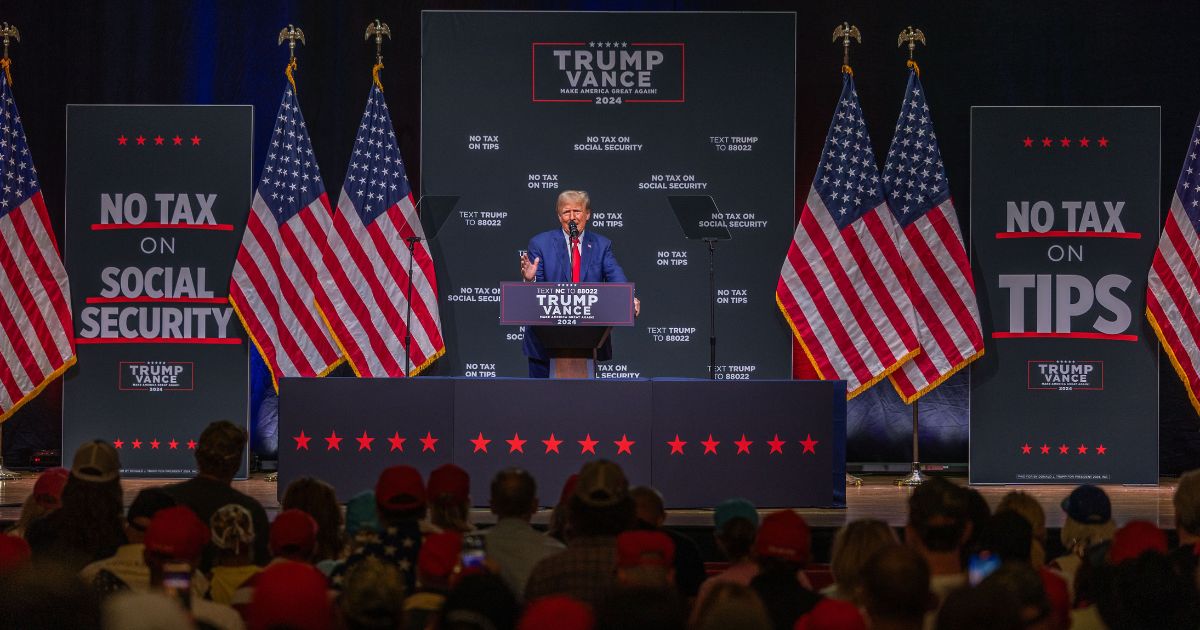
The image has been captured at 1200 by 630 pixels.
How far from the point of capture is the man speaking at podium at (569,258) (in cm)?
943

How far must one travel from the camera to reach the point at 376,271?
1036 cm

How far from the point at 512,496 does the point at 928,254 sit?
22.4ft

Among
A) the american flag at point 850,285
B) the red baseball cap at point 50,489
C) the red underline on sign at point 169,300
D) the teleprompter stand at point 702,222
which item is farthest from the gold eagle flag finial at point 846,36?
the red baseball cap at point 50,489

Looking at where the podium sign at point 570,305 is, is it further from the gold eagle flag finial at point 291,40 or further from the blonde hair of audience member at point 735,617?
the blonde hair of audience member at point 735,617

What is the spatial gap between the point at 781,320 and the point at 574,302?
3.08 metres

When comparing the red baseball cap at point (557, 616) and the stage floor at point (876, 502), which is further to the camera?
the stage floor at point (876, 502)

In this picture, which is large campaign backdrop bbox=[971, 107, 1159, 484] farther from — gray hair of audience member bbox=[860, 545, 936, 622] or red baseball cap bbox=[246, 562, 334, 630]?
red baseball cap bbox=[246, 562, 334, 630]

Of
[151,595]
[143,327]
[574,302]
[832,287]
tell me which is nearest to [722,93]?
[832,287]

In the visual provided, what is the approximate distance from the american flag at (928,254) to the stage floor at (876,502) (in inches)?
40.4

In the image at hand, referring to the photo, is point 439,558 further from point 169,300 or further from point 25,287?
point 25,287

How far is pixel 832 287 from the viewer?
10289 mm

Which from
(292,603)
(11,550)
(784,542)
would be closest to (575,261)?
(784,542)

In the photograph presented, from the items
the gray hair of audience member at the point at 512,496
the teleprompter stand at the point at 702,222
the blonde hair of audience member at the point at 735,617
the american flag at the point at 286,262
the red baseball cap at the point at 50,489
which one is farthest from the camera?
the american flag at the point at 286,262

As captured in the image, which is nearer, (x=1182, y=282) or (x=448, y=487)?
(x=448, y=487)
